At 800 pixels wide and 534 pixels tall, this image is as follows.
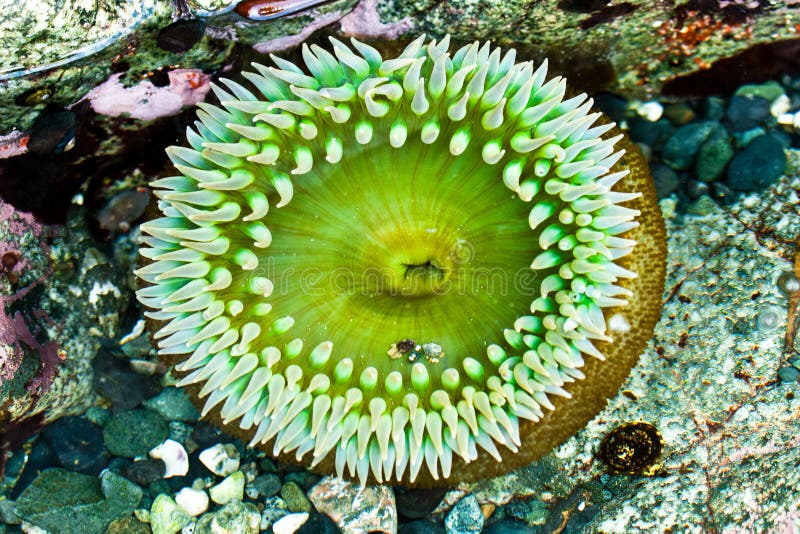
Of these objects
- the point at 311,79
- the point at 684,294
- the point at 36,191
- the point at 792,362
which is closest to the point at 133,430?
the point at 36,191

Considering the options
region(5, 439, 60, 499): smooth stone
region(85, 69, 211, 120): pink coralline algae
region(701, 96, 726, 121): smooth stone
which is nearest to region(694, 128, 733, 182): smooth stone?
region(701, 96, 726, 121): smooth stone

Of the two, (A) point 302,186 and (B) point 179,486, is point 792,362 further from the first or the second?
(B) point 179,486

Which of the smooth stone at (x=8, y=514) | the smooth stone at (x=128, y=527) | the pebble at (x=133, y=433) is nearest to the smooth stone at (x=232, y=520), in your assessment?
the smooth stone at (x=128, y=527)

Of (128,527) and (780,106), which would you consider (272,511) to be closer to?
(128,527)

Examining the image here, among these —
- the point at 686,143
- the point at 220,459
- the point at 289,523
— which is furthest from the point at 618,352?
the point at 220,459

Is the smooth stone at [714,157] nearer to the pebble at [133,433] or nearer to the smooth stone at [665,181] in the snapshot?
the smooth stone at [665,181]

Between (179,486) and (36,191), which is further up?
(36,191)
